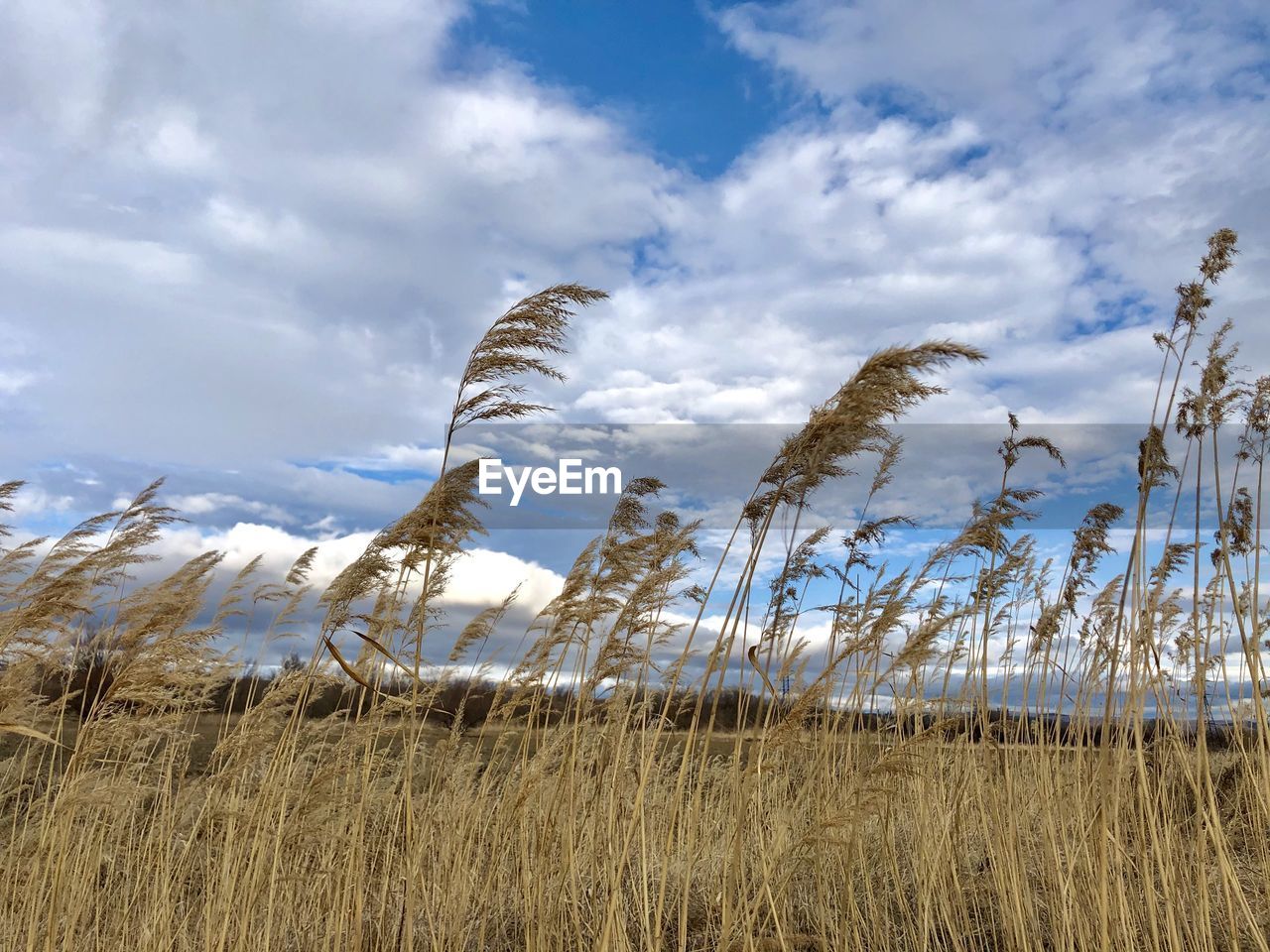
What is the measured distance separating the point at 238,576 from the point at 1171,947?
17.9 feet

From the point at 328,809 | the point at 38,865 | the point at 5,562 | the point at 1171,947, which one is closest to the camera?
the point at 1171,947

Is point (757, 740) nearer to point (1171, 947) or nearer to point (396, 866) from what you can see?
point (1171, 947)

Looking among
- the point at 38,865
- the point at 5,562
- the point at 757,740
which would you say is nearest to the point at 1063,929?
the point at 757,740

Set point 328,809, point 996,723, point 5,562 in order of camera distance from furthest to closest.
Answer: point 5,562 → point 996,723 → point 328,809

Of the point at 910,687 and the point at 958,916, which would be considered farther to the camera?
the point at 910,687

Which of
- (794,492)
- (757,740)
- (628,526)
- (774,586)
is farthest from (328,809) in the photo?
(794,492)

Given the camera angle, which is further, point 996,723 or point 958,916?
point 996,723

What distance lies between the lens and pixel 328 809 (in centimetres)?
413

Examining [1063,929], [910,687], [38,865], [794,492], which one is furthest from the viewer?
[910,687]

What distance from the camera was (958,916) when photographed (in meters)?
4.27

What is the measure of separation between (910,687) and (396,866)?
286 cm

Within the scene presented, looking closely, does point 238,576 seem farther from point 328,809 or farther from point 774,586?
point 774,586

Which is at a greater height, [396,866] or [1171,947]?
[1171,947]

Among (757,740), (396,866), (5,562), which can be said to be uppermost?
(5,562)
